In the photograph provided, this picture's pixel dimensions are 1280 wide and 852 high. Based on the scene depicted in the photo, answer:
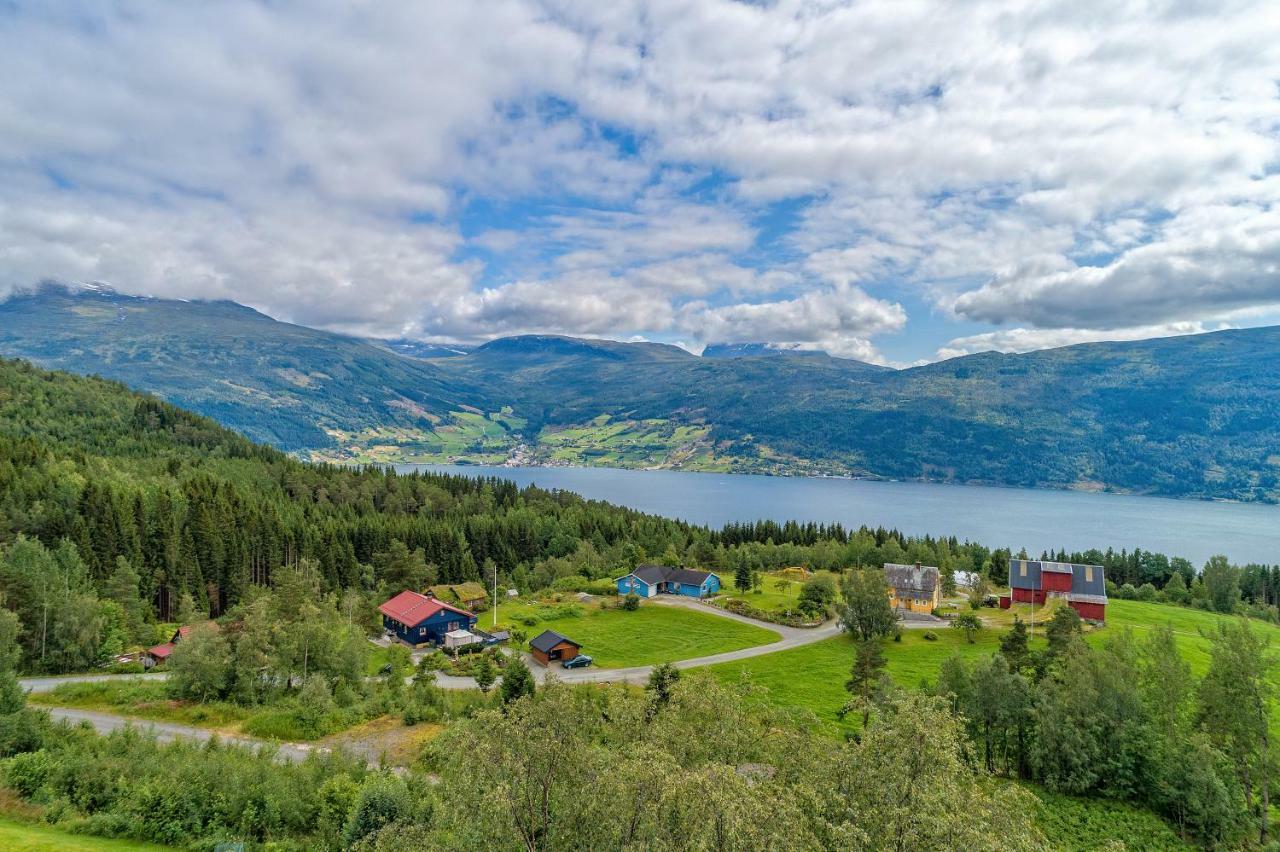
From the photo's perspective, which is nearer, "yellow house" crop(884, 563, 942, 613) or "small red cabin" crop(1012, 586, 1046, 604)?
"small red cabin" crop(1012, 586, 1046, 604)

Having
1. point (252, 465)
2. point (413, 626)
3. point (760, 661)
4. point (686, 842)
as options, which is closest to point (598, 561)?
point (413, 626)

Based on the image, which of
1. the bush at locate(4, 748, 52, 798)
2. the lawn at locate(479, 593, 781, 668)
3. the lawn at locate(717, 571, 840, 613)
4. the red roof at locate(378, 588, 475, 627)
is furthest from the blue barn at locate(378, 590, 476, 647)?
the bush at locate(4, 748, 52, 798)

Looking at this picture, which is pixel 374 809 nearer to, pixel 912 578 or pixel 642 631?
pixel 642 631

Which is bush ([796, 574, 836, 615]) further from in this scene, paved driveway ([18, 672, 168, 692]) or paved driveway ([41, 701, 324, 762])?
paved driveway ([18, 672, 168, 692])

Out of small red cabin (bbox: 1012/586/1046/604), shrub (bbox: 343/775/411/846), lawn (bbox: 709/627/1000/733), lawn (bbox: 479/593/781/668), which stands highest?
small red cabin (bbox: 1012/586/1046/604)

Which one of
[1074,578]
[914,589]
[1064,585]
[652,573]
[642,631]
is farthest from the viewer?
[652,573]

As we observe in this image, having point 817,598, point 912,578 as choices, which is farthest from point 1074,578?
point 817,598
